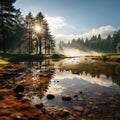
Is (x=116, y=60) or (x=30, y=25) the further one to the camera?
(x=30, y=25)

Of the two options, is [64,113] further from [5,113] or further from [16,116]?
[5,113]

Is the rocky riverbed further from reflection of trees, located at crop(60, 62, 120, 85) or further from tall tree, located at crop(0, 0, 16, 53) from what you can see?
tall tree, located at crop(0, 0, 16, 53)

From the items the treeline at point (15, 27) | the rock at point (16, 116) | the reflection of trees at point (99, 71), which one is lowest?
the rock at point (16, 116)

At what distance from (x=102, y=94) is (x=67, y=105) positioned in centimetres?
389

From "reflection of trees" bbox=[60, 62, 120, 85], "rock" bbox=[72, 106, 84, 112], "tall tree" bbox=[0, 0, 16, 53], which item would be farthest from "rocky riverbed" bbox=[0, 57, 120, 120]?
"tall tree" bbox=[0, 0, 16, 53]

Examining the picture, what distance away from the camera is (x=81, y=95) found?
1314cm

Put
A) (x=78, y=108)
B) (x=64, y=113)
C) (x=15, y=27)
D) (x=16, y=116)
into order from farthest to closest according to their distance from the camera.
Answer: (x=15, y=27) < (x=78, y=108) < (x=64, y=113) < (x=16, y=116)

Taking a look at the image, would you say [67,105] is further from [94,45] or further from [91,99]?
[94,45]

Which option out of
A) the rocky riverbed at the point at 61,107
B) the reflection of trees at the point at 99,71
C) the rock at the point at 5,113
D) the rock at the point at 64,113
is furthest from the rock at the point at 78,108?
the reflection of trees at the point at 99,71

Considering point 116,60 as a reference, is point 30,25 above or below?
above

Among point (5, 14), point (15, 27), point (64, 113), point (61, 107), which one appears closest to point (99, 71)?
point (61, 107)

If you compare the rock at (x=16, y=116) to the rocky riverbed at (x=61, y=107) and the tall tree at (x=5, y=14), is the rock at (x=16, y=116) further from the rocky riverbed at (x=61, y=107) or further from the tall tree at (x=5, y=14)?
the tall tree at (x=5, y=14)

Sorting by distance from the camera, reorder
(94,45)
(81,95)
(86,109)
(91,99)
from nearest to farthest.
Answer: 1. (86,109)
2. (91,99)
3. (81,95)
4. (94,45)

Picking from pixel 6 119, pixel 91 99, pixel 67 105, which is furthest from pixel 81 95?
pixel 6 119
